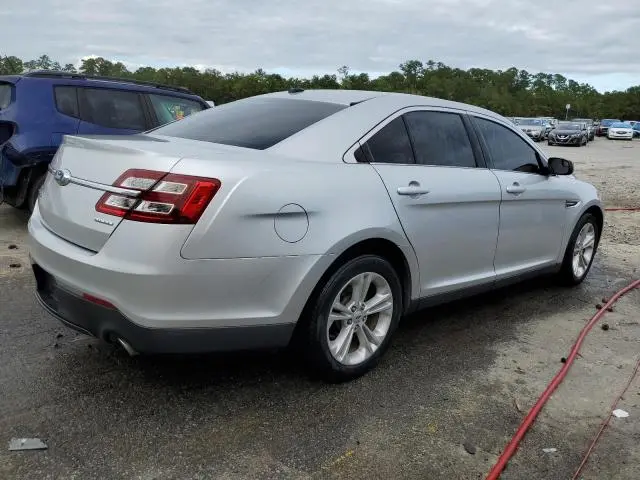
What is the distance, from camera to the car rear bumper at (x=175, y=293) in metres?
2.60

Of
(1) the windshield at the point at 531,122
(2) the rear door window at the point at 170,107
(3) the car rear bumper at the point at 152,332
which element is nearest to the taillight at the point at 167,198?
(3) the car rear bumper at the point at 152,332

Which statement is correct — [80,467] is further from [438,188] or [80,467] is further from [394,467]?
[438,188]

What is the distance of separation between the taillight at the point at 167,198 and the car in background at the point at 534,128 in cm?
3727

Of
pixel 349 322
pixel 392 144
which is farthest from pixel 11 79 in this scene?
pixel 349 322

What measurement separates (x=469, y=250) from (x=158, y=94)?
532 cm

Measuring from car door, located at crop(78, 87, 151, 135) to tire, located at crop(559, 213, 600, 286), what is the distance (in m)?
5.08

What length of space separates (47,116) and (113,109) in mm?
887

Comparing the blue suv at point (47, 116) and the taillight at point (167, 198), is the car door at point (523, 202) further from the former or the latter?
the blue suv at point (47, 116)

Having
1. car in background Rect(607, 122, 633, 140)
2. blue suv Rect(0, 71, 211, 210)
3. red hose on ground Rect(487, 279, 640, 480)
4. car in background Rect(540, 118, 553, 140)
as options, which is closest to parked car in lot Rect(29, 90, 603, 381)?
red hose on ground Rect(487, 279, 640, 480)

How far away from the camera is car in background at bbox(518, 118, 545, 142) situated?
38.2 metres

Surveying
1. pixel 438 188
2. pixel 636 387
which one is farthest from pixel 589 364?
pixel 438 188

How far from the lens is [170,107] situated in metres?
8.00

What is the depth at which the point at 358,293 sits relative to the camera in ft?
10.9

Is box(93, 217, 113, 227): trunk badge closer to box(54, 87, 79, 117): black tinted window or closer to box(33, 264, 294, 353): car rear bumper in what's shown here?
box(33, 264, 294, 353): car rear bumper
